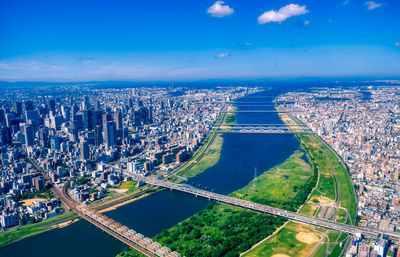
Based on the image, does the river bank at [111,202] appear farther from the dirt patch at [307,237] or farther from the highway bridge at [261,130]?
the highway bridge at [261,130]

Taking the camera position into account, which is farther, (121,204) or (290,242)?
(121,204)

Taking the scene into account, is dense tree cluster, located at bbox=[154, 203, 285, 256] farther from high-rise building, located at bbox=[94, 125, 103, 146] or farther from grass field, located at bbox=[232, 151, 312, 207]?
high-rise building, located at bbox=[94, 125, 103, 146]

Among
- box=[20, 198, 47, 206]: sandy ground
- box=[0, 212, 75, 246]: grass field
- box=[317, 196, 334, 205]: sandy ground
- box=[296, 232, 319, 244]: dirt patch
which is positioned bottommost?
box=[0, 212, 75, 246]: grass field

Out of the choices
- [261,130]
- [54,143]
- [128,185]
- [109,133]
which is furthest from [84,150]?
[261,130]

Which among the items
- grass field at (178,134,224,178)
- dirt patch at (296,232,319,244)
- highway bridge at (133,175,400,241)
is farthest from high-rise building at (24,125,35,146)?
dirt patch at (296,232,319,244)

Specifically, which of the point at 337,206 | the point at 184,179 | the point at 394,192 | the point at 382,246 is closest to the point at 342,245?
the point at 382,246

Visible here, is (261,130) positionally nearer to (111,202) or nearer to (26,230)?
(111,202)
